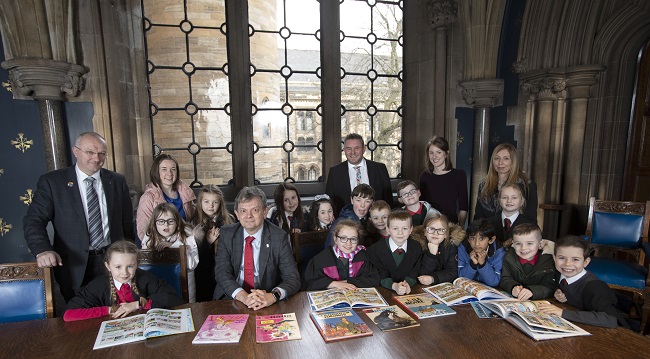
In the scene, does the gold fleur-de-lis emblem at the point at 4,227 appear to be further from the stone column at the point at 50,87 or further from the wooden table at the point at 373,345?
the wooden table at the point at 373,345

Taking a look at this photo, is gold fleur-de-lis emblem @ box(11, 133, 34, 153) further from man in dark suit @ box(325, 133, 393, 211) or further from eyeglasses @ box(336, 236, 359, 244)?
eyeglasses @ box(336, 236, 359, 244)

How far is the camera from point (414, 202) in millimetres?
2529

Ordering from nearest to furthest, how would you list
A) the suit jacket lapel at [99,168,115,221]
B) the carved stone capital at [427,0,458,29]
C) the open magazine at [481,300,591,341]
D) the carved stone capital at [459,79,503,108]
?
the open magazine at [481,300,591,341] → the suit jacket lapel at [99,168,115,221] → the carved stone capital at [459,79,503,108] → the carved stone capital at [427,0,458,29]

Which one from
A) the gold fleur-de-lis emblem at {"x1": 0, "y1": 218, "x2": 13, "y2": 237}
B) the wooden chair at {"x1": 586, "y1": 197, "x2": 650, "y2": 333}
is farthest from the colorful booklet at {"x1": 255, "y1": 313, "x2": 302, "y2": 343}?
the gold fleur-de-lis emblem at {"x1": 0, "y1": 218, "x2": 13, "y2": 237}

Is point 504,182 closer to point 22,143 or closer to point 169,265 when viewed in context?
point 169,265

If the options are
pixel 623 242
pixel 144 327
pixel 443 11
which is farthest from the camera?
pixel 443 11

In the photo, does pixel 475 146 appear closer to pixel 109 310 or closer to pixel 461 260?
pixel 461 260

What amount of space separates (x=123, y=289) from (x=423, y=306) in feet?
4.81

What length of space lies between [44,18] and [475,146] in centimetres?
427

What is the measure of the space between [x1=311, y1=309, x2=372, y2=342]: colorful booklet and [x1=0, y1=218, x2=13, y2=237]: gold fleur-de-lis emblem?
312cm

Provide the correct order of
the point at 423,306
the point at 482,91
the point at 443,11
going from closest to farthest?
the point at 423,306 → the point at 482,91 → the point at 443,11

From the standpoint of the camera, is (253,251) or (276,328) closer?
(276,328)

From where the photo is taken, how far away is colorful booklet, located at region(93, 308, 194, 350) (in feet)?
4.48

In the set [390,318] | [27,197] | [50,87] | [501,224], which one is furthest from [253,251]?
[27,197]
